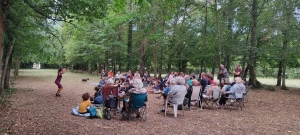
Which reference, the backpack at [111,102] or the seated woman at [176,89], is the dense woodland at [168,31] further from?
the backpack at [111,102]

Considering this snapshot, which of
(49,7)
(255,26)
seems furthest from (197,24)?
(49,7)

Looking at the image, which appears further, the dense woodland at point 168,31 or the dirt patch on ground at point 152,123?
the dense woodland at point 168,31

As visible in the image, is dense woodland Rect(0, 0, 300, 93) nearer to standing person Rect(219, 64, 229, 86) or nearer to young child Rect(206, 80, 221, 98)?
standing person Rect(219, 64, 229, 86)

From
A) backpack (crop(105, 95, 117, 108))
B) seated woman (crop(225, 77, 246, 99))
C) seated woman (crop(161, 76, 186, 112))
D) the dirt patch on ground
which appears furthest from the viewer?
seated woman (crop(225, 77, 246, 99))

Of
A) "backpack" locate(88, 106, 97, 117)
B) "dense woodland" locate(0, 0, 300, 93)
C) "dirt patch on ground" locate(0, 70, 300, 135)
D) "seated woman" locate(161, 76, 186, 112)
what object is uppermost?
"dense woodland" locate(0, 0, 300, 93)

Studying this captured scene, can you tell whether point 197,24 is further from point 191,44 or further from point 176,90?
point 176,90

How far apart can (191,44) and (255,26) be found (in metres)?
5.29

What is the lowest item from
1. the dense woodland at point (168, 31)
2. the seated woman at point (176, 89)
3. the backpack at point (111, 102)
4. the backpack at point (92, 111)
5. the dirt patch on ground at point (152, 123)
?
the dirt patch on ground at point (152, 123)

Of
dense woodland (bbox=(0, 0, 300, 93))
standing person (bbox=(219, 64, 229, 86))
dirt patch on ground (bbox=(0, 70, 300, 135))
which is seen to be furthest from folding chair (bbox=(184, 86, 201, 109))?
standing person (bbox=(219, 64, 229, 86))

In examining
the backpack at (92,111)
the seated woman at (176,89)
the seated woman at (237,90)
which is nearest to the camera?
the backpack at (92,111)

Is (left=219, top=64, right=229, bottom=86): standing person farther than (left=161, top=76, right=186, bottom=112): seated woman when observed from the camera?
Yes

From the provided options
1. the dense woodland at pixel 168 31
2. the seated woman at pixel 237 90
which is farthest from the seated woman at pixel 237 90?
the dense woodland at pixel 168 31

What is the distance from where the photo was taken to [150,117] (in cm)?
622

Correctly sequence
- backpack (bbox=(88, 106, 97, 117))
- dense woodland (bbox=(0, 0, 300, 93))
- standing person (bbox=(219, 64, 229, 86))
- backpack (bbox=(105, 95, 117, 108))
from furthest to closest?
standing person (bbox=(219, 64, 229, 86)) → dense woodland (bbox=(0, 0, 300, 93)) → backpack (bbox=(105, 95, 117, 108)) → backpack (bbox=(88, 106, 97, 117))
